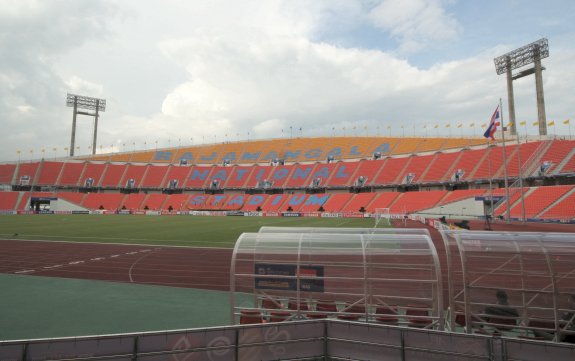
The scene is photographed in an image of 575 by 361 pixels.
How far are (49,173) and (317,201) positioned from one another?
61808mm

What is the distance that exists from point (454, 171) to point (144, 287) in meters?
55.3

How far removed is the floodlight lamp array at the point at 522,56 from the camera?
188 ft

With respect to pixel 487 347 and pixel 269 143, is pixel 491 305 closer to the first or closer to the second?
pixel 487 347

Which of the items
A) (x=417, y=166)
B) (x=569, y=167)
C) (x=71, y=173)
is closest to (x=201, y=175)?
(x=71, y=173)

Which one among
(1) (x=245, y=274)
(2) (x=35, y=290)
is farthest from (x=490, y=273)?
(2) (x=35, y=290)

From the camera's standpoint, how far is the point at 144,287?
12.0 metres

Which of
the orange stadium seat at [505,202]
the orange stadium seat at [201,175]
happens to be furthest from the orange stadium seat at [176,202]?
the orange stadium seat at [505,202]

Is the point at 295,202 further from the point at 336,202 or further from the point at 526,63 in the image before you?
the point at 526,63

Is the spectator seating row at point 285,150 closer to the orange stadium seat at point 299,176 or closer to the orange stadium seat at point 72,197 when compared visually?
the orange stadium seat at point 299,176

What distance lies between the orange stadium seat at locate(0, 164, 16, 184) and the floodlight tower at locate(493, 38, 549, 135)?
341 feet

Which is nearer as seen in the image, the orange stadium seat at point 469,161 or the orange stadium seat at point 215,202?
the orange stadium seat at point 469,161

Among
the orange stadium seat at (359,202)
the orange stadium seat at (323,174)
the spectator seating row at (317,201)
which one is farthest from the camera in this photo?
the orange stadium seat at (323,174)

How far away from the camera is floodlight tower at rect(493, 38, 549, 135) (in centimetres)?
5722

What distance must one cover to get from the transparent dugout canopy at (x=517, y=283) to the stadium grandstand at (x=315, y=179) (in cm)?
3805
